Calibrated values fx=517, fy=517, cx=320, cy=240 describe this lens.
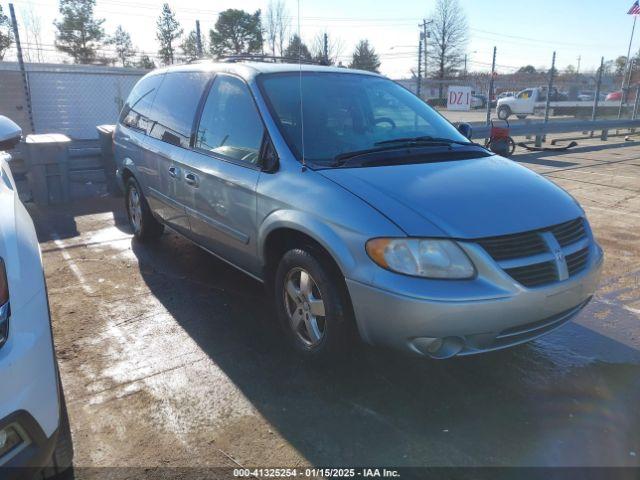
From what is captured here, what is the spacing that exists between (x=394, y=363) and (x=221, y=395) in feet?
3.56

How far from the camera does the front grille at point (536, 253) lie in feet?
8.64

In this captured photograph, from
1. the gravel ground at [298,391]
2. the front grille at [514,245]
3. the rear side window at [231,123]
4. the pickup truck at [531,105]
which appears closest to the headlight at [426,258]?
the front grille at [514,245]

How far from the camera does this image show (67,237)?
6.01 metres

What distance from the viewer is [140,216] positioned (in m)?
5.52

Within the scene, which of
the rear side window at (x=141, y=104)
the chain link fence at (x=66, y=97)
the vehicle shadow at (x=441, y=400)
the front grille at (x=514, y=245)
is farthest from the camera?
the chain link fence at (x=66, y=97)

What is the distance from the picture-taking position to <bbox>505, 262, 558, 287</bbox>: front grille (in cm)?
263

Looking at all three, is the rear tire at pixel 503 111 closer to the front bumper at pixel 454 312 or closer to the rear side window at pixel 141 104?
the rear side window at pixel 141 104

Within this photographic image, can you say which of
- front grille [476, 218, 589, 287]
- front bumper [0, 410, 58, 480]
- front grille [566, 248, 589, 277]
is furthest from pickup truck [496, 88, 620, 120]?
front bumper [0, 410, 58, 480]

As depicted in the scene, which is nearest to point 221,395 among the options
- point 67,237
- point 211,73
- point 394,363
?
point 394,363

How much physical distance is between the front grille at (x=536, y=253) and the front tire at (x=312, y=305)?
83 centimetres

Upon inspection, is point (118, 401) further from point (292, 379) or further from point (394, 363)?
point (394, 363)

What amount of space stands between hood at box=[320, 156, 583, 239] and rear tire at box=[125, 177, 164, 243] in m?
2.94

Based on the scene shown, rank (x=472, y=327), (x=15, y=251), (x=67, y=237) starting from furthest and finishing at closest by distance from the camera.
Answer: (x=67, y=237) < (x=472, y=327) < (x=15, y=251)

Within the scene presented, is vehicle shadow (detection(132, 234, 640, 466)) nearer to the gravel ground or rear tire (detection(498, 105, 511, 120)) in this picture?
the gravel ground
